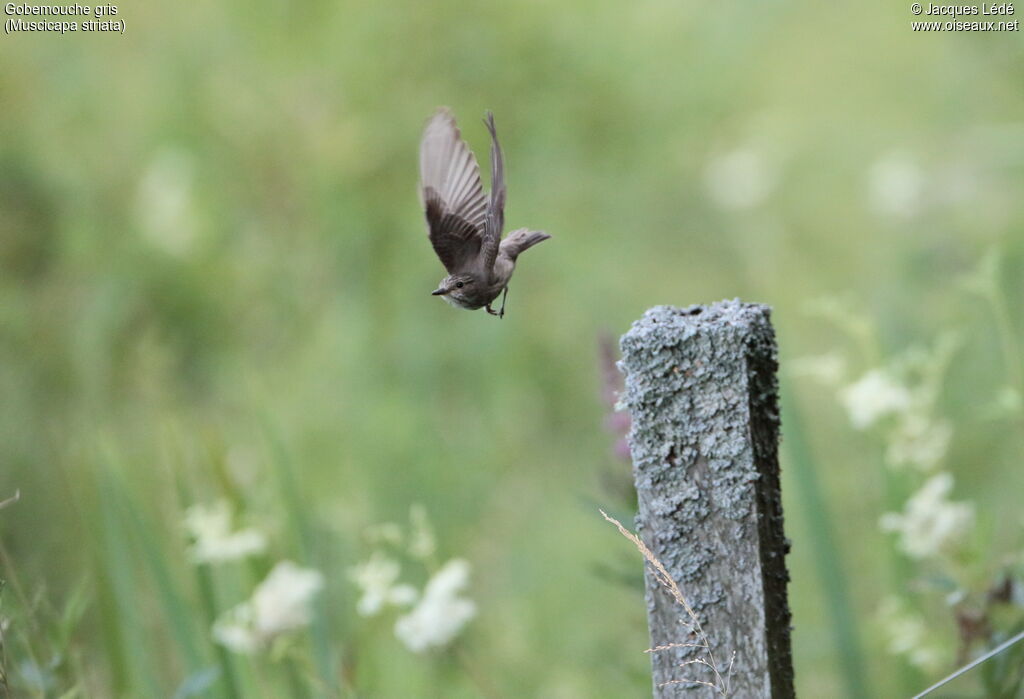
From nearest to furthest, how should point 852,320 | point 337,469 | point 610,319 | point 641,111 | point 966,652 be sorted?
point 966,652 < point 852,320 < point 337,469 < point 610,319 < point 641,111

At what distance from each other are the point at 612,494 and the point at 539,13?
111 inches

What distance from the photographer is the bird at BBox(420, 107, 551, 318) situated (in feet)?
2.02

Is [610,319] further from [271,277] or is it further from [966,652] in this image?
[966,652]

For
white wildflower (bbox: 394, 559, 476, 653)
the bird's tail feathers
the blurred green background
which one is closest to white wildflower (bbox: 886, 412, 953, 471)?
white wildflower (bbox: 394, 559, 476, 653)

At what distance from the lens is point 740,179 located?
329cm

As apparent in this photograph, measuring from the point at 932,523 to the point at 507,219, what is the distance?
93.3 inches

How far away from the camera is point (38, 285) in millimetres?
3176

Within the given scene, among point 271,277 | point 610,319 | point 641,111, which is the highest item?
point 641,111

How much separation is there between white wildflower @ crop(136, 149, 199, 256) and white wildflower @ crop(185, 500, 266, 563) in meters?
2.25

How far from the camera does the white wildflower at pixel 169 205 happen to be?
3.29m

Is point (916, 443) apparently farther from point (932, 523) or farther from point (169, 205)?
point (169, 205)

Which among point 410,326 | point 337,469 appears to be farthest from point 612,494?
point 410,326

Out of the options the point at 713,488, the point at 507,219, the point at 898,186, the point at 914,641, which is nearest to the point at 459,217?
the point at 713,488

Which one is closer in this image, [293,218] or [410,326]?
[410,326]
